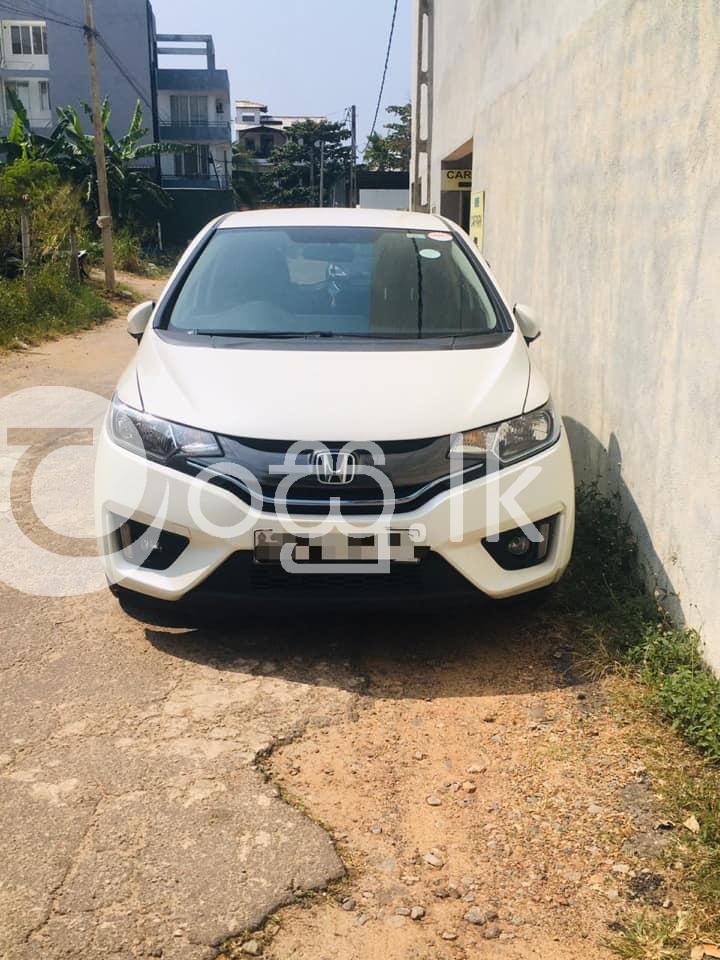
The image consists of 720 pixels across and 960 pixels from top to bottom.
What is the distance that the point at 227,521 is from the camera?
3396mm

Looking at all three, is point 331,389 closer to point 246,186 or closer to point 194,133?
point 194,133

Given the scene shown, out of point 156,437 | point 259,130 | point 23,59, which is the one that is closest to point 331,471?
point 156,437

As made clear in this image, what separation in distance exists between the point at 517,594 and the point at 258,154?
271 feet

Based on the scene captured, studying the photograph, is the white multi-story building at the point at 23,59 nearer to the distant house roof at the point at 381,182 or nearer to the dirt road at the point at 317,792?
the distant house roof at the point at 381,182

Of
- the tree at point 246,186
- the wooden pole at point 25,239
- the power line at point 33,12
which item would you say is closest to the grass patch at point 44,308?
the wooden pole at point 25,239

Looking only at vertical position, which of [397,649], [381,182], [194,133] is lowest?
[397,649]

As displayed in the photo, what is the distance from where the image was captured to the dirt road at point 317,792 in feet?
7.56

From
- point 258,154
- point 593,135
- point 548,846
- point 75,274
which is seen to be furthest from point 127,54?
point 548,846

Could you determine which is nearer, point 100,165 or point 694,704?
point 694,704

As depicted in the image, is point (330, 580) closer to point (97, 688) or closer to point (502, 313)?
point (97, 688)

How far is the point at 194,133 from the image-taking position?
174 ft

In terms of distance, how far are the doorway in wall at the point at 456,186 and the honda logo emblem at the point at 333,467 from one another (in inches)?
413

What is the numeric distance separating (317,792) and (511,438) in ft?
4.87

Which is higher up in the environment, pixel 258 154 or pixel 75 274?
pixel 258 154
